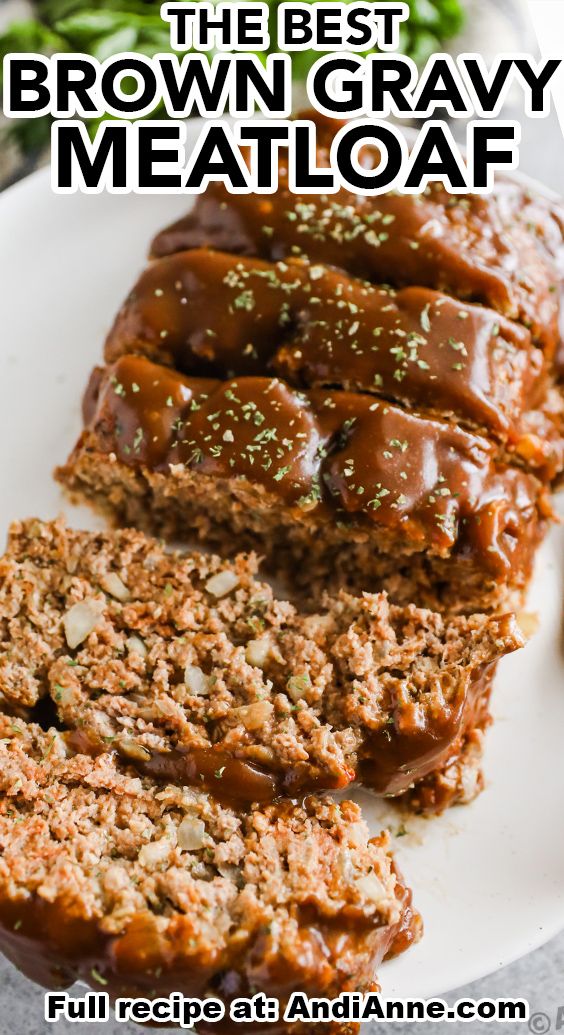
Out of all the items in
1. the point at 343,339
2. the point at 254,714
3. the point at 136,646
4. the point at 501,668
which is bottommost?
the point at 501,668

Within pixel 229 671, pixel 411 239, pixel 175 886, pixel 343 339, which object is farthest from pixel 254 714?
pixel 411 239

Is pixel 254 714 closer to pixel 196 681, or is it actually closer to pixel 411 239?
pixel 196 681

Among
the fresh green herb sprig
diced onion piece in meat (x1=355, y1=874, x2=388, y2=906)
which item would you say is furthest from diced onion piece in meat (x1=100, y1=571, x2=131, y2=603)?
the fresh green herb sprig

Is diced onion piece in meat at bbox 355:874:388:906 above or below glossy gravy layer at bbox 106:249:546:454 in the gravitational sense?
below

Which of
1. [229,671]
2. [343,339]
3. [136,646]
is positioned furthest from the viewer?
[343,339]

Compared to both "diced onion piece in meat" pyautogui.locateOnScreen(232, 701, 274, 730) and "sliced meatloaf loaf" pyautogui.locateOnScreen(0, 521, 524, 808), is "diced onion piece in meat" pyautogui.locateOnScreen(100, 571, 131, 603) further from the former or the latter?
"diced onion piece in meat" pyautogui.locateOnScreen(232, 701, 274, 730)

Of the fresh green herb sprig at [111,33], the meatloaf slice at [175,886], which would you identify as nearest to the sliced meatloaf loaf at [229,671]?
the meatloaf slice at [175,886]
